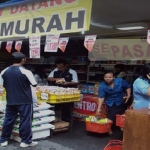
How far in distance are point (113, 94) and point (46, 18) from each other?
2.25 metres

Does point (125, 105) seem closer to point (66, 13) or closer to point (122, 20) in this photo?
point (122, 20)

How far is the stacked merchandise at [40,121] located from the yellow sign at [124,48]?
2631mm

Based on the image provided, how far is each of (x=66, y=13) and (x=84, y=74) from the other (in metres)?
6.22

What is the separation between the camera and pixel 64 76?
274 inches

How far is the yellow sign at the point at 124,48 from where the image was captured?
6789mm

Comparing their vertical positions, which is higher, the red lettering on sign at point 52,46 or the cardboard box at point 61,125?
the red lettering on sign at point 52,46

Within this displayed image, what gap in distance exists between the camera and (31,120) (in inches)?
205

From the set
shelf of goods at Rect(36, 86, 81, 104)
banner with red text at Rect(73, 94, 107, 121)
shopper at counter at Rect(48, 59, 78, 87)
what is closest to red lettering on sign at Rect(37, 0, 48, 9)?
shelf of goods at Rect(36, 86, 81, 104)

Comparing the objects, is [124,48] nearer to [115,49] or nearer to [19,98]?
[115,49]

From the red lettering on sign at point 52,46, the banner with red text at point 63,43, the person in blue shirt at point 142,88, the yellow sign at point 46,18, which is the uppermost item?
the yellow sign at point 46,18

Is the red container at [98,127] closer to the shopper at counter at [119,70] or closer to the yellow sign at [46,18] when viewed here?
the yellow sign at [46,18]

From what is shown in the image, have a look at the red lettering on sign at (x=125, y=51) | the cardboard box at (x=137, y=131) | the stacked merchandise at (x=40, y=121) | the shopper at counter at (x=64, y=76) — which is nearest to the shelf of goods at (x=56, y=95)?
the stacked merchandise at (x=40, y=121)

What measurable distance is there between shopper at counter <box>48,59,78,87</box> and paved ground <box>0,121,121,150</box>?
1.21 m

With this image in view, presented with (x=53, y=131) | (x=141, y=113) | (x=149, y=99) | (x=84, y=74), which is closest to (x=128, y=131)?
(x=141, y=113)
